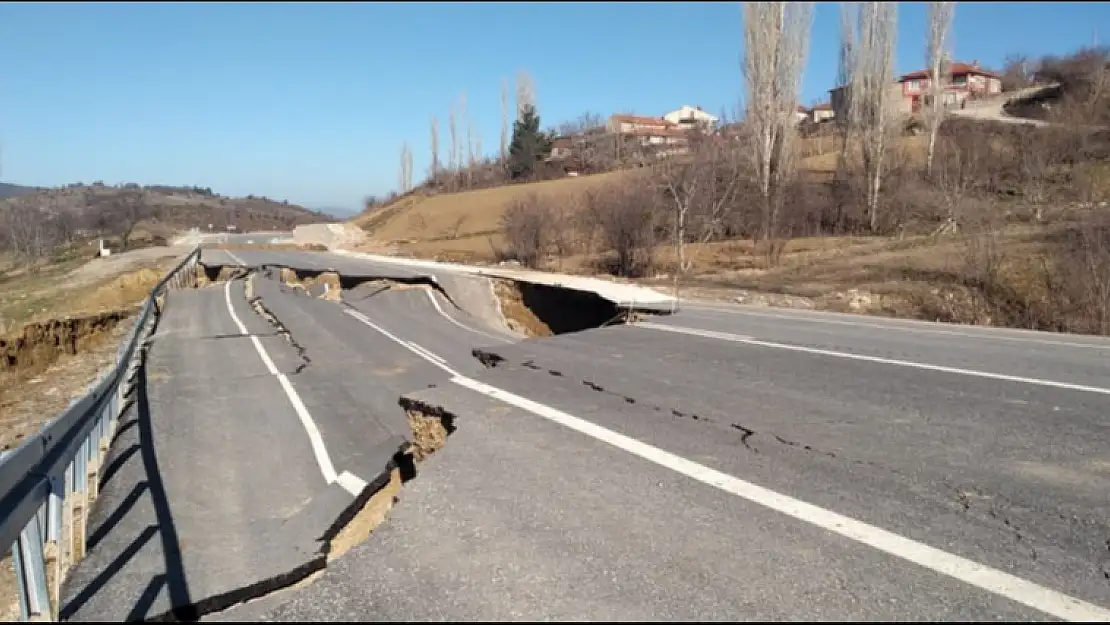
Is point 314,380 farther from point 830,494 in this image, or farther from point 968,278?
point 968,278

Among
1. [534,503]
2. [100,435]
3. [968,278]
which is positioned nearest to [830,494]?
[534,503]

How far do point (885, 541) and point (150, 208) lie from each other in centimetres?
13918

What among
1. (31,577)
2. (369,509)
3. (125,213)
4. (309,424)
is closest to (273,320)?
(309,424)

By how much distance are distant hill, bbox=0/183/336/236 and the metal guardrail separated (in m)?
48.4

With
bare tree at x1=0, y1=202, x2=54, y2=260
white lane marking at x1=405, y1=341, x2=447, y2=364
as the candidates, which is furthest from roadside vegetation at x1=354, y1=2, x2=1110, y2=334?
bare tree at x1=0, y1=202, x2=54, y2=260

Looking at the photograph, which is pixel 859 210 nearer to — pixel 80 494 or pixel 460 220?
pixel 460 220

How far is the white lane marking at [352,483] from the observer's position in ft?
18.1

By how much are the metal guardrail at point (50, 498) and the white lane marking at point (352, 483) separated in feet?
5.32

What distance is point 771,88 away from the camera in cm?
3619

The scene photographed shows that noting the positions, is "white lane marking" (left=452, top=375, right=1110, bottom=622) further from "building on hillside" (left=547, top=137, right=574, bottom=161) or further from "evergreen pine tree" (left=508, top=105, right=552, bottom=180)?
"building on hillside" (left=547, top=137, right=574, bottom=161)

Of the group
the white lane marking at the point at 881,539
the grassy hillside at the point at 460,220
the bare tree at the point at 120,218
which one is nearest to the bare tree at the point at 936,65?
the grassy hillside at the point at 460,220

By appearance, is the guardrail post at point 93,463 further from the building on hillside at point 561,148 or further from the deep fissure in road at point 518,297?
the building on hillside at point 561,148

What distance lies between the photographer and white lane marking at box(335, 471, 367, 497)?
5514 millimetres

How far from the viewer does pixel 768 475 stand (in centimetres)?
482
